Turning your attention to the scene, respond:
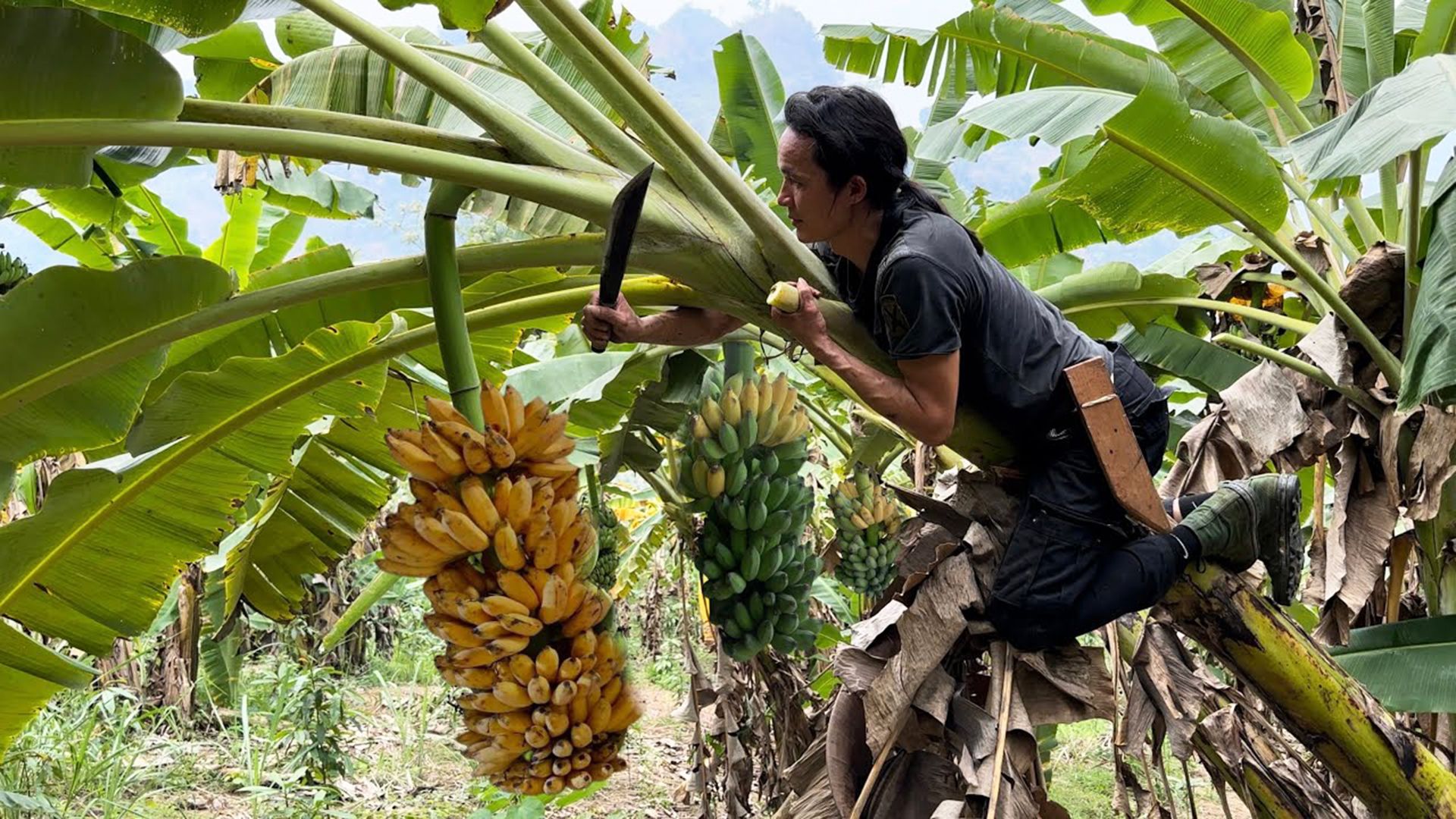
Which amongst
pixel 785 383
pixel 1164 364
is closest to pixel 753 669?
pixel 785 383

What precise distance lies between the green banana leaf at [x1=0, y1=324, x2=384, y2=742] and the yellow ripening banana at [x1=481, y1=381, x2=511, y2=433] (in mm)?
581

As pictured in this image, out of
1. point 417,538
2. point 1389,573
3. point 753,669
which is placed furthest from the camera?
point 753,669

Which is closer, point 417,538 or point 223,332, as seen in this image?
point 417,538

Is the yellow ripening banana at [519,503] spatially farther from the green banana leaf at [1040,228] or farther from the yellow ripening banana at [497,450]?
the green banana leaf at [1040,228]

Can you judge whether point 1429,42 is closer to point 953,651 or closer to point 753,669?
point 953,651

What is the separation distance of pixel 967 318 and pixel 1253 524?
72cm

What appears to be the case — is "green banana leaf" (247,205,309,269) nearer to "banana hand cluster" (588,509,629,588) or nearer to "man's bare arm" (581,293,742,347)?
"banana hand cluster" (588,509,629,588)

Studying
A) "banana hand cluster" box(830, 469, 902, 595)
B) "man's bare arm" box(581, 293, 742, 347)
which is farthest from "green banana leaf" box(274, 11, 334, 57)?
"banana hand cluster" box(830, 469, 902, 595)

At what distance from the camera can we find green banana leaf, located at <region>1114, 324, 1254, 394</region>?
3.13m

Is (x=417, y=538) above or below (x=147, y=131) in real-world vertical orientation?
below

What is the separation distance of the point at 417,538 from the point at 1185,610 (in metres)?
1.50

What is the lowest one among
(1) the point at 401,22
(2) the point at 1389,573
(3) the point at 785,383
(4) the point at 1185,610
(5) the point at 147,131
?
(2) the point at 1389,573

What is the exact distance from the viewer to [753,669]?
3682 mm

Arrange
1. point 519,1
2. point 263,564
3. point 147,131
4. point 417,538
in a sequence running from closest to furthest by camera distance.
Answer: point 417,538 < point 147,131 < point 519,1 < point 263,564
